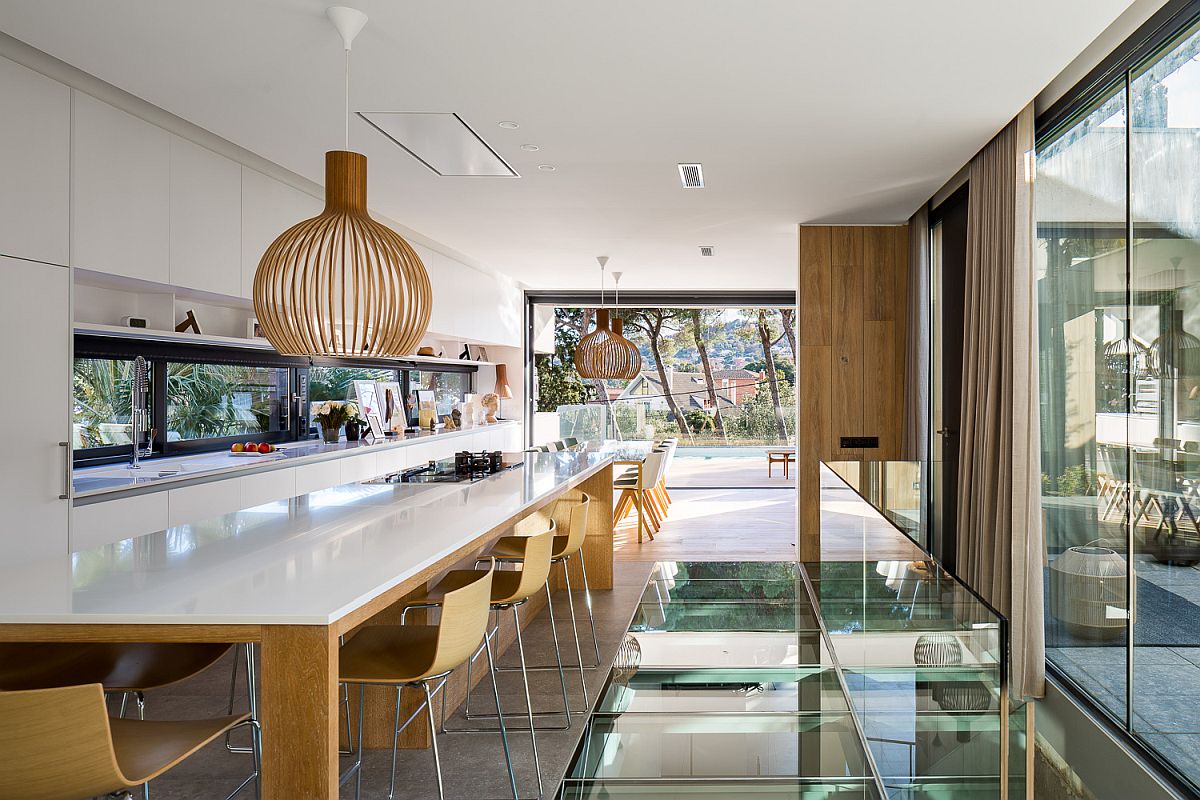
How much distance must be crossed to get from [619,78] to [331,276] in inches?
52.1

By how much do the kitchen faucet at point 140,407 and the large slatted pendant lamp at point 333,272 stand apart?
201 centimetres

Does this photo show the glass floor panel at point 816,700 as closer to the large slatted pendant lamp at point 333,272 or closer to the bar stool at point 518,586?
the bar stool at point 518,586

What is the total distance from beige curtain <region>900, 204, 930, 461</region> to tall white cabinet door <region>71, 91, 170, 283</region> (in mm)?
4441

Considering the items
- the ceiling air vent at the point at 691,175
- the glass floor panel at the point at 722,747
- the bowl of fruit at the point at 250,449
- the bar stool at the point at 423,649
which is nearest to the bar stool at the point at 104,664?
the bar stool at the point at 423,649

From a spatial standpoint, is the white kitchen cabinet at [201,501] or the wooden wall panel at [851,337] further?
the wooden wall panel at [851,337]

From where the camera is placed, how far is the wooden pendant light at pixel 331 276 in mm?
2596

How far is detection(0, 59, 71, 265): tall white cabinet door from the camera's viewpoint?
2893mm

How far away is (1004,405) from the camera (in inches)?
147

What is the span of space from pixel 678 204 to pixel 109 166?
3091mm

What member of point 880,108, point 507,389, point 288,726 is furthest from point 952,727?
point 507,389

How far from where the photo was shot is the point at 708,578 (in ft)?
17.8

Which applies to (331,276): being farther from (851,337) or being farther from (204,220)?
(851,337)

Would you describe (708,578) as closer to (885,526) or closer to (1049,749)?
(1049,749)

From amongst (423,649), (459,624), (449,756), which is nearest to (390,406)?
(449,756)
